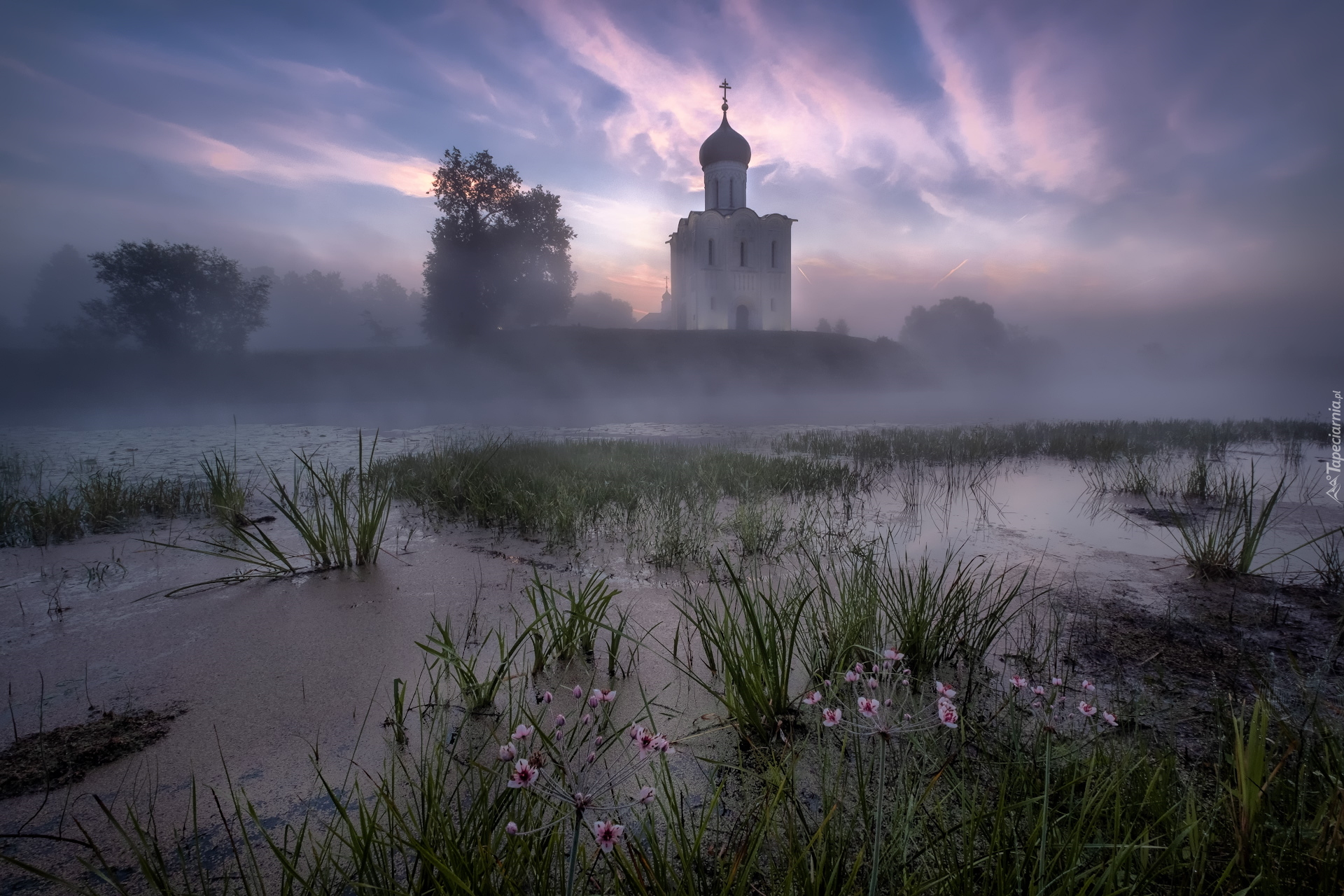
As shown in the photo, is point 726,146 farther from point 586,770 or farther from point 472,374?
point 586,770

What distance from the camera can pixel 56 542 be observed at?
4.06m

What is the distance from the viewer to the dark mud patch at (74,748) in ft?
4.98

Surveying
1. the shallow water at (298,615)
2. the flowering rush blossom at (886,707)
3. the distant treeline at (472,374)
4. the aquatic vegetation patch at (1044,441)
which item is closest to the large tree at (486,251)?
the distant treeline at (472,374)

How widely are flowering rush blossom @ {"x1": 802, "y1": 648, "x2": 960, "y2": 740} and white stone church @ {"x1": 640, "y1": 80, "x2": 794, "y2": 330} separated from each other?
44.8 metres

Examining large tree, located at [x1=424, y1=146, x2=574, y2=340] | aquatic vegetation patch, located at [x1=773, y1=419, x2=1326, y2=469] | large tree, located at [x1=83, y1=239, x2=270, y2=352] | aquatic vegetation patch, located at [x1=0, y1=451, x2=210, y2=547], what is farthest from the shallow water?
large tree, located at [x1=83, y1=239, x2=270, y2=352]

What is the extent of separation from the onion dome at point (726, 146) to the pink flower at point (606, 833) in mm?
47889

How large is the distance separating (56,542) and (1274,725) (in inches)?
255

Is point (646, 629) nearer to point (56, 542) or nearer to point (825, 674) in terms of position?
point (825, 674)

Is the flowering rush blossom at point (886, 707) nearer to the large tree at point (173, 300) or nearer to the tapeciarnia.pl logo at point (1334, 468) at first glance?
the tapeciarnia.pl logo at point (1334, 468)

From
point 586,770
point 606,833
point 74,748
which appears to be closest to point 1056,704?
point 586,770

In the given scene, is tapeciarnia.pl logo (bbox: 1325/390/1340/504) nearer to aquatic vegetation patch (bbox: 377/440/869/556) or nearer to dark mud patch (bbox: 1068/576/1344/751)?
dark mud patch (bbox: 1068/576/1344/751)

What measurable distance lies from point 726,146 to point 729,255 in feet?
25.0

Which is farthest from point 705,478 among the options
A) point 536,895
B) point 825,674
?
point 536,895

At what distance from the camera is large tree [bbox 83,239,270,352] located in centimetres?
3397
